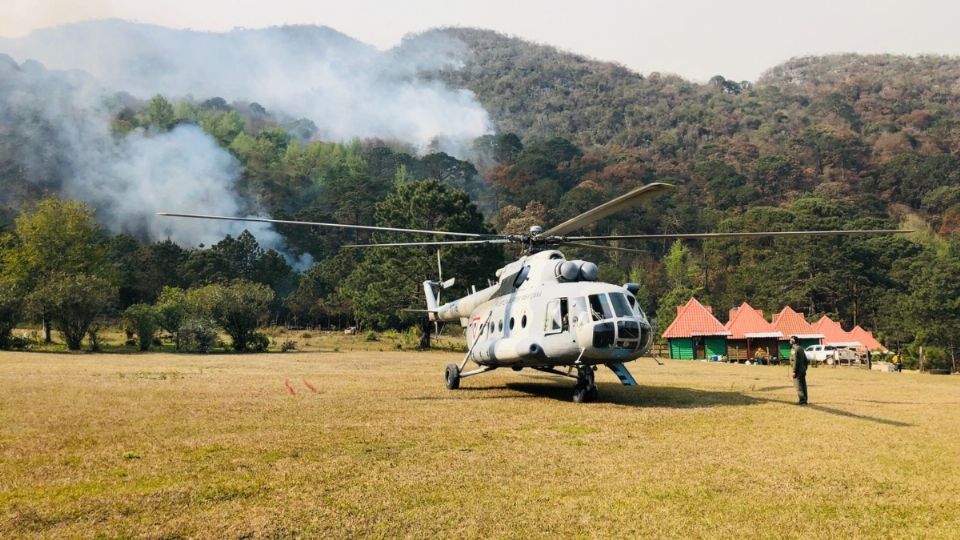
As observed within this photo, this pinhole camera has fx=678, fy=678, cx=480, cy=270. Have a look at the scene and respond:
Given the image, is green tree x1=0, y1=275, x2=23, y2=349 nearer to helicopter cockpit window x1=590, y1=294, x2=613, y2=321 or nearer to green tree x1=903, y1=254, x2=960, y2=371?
helicopter cockpit window x1=590, y1=294, x2=613, y2=321

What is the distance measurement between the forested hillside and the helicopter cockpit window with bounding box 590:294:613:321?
3403 cm

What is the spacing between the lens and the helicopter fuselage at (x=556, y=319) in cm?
1255

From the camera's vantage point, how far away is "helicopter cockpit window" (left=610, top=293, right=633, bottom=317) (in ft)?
41.5

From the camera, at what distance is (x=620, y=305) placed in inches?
502

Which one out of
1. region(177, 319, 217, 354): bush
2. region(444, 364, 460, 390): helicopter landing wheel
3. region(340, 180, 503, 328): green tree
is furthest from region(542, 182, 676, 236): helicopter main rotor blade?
region(340, 180, 503, 328): green tree

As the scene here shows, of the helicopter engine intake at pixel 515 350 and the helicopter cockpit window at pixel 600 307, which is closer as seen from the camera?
the helicopter cockpit window at pixel 600 307

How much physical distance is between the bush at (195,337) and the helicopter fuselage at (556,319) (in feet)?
80.3

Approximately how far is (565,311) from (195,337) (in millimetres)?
29001

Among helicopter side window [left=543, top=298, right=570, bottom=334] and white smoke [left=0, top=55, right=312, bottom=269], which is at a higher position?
white smoke [left=0, top=55, right=312, bottom=269]

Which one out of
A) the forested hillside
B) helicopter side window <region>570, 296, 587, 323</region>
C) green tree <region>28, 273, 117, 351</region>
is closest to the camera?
helicopter side window <region>570, 296, 587, 323</region>

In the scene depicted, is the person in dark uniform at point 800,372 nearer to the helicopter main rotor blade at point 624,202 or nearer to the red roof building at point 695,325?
the helicopter main rotor blade at point 624,202

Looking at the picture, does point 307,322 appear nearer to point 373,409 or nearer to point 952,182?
point 373,409

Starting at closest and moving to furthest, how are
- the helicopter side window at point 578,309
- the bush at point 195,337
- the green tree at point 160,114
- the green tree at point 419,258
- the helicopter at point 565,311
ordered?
the helicopter at point 565,311
the helicopter side window at point 578,309
the bush at point 195,337
the green tree at point 419,258
the green tree at point 160,114

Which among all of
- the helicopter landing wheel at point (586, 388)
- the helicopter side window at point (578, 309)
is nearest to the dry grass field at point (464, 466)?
the helicopter landing wheel at point (586, 388)
